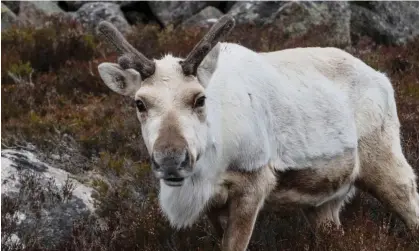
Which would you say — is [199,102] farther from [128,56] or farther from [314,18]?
[314,18]

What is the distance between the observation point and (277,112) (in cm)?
506

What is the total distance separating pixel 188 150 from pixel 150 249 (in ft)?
6.11

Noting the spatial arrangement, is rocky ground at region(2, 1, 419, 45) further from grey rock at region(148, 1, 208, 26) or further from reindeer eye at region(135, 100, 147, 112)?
reindeer eye at region(135, 100, 147, 112)

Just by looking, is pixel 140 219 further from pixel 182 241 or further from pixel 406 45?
pixel 406 45

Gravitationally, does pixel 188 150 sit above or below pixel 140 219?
above

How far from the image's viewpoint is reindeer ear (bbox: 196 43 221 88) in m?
4.45

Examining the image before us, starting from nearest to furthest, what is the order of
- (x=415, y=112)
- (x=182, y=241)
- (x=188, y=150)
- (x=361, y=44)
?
(x=188, y=150) < (x=182, y=241) < (x=415, y=112) < (x=361, y=44)

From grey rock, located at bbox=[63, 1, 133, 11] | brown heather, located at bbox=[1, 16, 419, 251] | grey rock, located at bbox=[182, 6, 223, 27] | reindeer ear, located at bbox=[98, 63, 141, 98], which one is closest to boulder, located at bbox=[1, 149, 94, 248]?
brown heather, located at bbox=[1, 16, 419, 251]

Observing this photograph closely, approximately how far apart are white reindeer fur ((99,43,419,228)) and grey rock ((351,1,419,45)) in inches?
262

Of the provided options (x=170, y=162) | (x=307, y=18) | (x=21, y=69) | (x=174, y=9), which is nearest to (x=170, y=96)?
(x=170, y=162)

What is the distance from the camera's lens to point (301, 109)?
522 centimetres

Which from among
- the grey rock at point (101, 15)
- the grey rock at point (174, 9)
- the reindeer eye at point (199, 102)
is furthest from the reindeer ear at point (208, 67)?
the grey rock at point (174, 9)

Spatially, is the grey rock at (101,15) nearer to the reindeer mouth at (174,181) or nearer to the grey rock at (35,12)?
the grey rock at (35,12)

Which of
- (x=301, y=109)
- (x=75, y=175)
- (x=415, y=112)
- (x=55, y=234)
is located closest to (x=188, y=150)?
(x=301, y=109)
